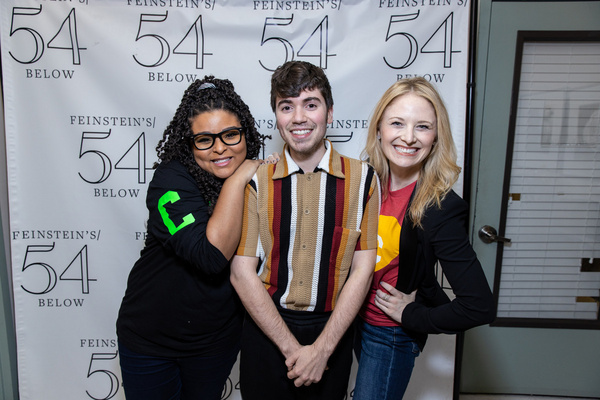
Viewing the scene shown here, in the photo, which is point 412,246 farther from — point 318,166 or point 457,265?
point 318,166

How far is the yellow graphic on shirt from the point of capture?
3.78 ft

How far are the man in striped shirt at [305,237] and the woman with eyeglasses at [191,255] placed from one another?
9 centimetres

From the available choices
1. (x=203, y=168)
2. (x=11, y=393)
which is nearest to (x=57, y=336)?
(x=11, y=393)

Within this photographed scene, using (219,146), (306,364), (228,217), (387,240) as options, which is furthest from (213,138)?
(306,364)

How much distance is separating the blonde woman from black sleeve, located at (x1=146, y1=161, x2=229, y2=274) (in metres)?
0.52

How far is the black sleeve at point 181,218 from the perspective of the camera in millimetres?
1076

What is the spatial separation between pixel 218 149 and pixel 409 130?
0.56 m

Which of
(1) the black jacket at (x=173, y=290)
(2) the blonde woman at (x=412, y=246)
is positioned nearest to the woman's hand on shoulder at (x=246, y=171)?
(1) the black jacket at (x=173, y=290)

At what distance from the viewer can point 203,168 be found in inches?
46.6

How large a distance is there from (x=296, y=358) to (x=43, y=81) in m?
1.53

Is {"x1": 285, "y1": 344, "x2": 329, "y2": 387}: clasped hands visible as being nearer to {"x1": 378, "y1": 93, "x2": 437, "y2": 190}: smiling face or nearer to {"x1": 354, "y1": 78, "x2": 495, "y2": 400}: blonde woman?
{"x1": 354, "y1": 78, "x2": 495, "y2": 400}: blonde woman

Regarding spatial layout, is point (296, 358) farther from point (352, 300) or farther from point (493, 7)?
point (493, 7)

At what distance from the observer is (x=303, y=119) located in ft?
3.52

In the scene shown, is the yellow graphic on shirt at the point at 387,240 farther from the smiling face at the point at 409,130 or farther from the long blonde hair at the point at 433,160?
the smiling face at the point at 409,130
